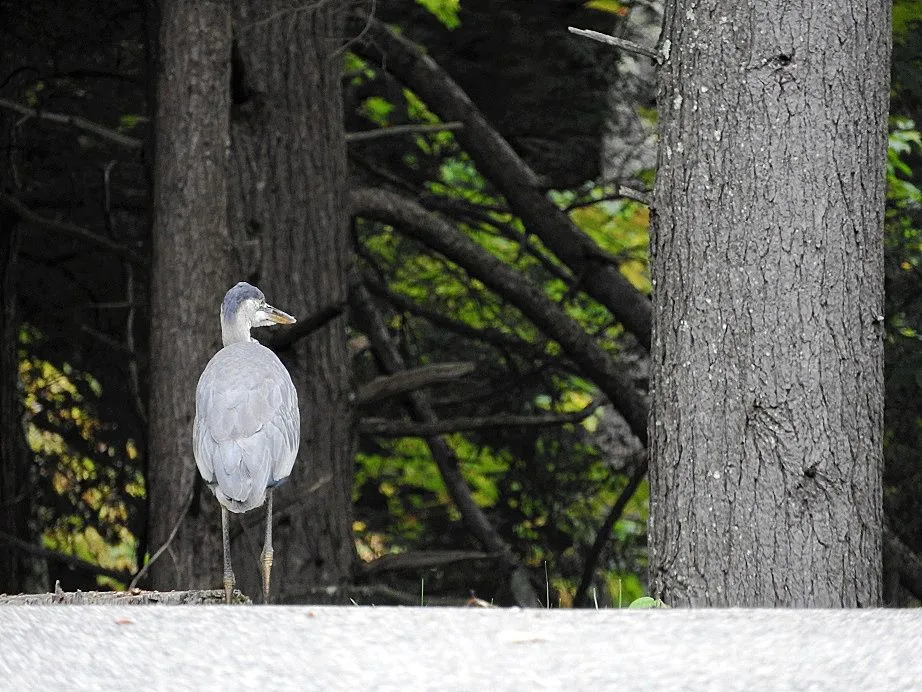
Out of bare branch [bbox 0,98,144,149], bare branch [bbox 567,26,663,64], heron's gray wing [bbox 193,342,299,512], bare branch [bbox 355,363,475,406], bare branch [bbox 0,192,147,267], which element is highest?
bare branch [bbox 0,98,144,149]

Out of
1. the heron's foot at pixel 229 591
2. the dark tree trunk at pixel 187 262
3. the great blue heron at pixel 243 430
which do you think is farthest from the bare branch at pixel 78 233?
the heron's foot at pixel 229 591

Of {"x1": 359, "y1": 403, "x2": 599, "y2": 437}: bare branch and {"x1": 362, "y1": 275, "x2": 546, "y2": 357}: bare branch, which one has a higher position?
{"x1": 362, "y1": 275, "x2": 546, "y2": 357}: bare branch

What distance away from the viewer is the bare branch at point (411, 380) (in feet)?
30.7


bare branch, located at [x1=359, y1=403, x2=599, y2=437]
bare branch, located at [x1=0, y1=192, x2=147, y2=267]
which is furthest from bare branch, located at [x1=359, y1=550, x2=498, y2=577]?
bare branch, located at [x1=0, y1=192, x2=147, y2=267]

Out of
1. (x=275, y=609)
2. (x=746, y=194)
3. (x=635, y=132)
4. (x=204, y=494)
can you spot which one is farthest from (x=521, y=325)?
(x=275, y=609)

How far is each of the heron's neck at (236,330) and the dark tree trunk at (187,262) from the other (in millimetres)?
1120

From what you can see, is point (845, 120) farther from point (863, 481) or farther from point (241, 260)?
point (241, 260)

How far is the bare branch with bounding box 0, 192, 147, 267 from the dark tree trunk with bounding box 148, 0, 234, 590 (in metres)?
1.44

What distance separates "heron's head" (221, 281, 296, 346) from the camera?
7207 millimetres

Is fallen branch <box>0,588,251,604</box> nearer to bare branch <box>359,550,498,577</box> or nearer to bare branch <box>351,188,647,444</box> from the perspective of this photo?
bare branch <box>359,550,498,577</box>

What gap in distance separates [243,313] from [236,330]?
9 centimetres

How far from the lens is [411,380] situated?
31.0 feet

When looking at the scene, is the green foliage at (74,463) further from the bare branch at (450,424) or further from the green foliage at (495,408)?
the bare branch at (450,424)

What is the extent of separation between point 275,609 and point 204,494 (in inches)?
142
